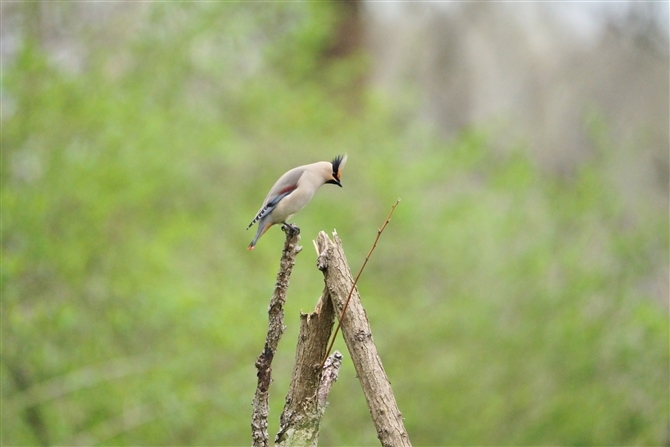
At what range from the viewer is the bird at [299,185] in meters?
2.44

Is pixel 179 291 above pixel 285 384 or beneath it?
above

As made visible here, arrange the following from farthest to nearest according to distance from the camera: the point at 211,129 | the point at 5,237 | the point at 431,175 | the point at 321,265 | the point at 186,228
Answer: the point at 431,175
the point at 211,129
the point at 186,228
the point at 5,237
the point at 321,265

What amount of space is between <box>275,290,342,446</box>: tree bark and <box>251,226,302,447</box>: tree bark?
0.20ft

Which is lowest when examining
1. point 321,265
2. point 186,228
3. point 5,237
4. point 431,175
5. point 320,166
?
point 321,265

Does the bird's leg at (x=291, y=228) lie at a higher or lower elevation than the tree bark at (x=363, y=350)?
higher

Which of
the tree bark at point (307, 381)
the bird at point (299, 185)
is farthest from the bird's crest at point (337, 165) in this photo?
the tree bark at point (307, 381)

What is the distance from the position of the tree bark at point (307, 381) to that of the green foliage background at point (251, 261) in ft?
8.12

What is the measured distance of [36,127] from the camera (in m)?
5.38

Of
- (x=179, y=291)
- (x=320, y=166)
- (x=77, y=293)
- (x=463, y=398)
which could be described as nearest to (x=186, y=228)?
(x=179, y=291)

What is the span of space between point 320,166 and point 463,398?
509cm

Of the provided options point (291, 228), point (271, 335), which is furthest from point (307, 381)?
point (291, 228)

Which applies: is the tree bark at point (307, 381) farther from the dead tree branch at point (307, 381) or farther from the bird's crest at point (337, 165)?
the bird's crest at point (337, 165)

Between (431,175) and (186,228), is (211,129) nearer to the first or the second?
(186,228)

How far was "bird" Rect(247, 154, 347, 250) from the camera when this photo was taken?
96.1 inches
